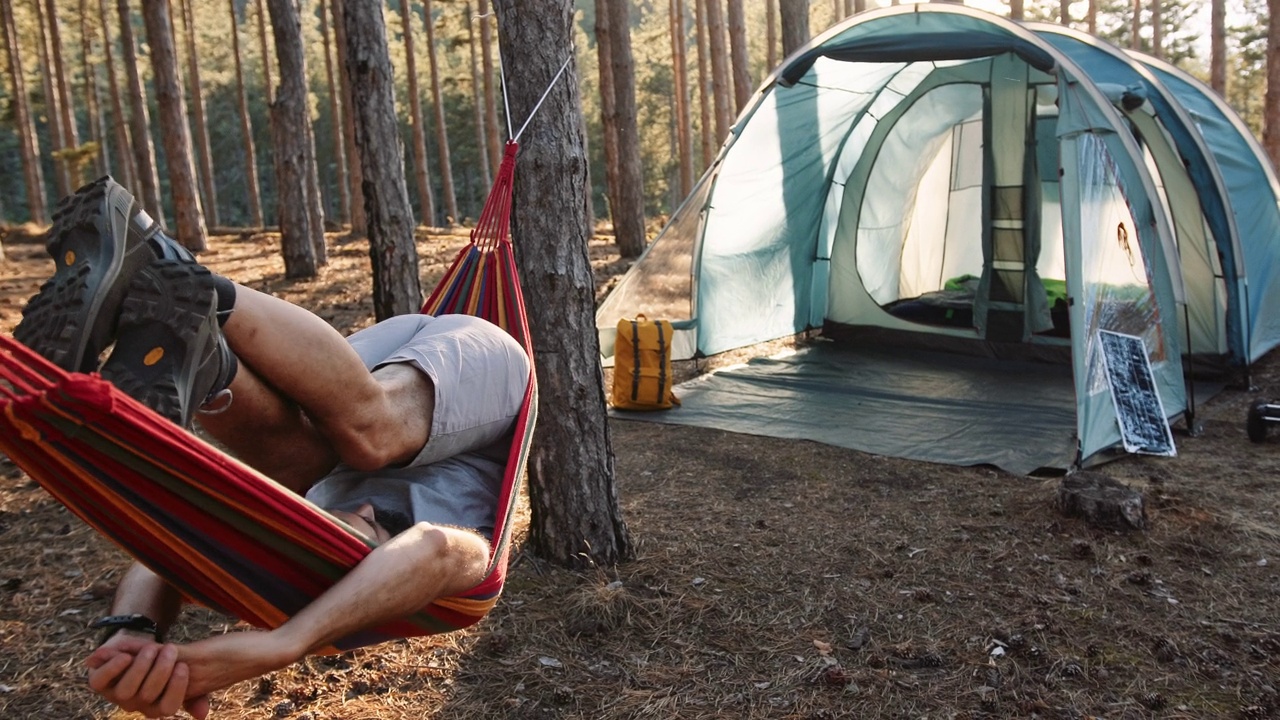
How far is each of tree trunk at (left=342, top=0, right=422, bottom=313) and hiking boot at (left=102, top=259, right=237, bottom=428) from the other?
9.41ft

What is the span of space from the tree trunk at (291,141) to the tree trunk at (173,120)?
5.68 ft

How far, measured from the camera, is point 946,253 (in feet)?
20.5

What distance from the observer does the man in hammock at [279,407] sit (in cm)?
124

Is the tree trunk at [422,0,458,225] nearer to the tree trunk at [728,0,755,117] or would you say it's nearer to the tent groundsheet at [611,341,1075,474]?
the tree trunk at [728,0,755,117]

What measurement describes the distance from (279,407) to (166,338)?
0.98 ft

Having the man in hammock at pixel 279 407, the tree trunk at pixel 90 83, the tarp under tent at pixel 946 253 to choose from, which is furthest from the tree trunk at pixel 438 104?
the man in hammock at pixel 279 407

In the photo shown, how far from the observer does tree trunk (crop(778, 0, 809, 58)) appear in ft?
22.2

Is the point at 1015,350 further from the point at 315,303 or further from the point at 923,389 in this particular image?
the point at 315,303

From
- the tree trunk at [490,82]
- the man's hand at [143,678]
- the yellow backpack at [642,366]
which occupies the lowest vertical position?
the yellow backpack at [642,366]

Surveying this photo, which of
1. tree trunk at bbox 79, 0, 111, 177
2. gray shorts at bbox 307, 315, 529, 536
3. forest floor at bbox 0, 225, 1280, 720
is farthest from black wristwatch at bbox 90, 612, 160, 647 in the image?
tree trunk at bbox 79, 0, 111, 177

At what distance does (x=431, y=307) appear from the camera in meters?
2.43

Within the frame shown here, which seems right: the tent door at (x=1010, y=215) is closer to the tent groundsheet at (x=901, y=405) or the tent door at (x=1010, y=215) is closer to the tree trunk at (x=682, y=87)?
the tent groundsheet at (x=901, y=405)

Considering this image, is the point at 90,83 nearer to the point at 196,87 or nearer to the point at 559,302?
the point at 196,87

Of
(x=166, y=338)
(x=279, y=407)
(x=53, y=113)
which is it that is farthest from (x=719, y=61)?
(x=53, y=113)
